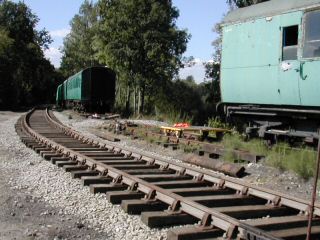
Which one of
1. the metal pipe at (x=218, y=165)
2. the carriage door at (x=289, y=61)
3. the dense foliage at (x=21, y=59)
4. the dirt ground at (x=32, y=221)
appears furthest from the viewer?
the dense foliage at (x=21, y=59)

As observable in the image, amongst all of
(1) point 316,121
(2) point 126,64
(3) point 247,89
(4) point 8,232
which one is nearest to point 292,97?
(1) point 316,121

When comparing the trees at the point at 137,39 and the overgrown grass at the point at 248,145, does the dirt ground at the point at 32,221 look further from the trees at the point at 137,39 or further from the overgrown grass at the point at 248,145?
the trees at the point at 137,39

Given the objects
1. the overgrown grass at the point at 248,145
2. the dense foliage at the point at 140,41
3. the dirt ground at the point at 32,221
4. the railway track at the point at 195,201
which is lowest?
the dirt ground at the point at 32,221

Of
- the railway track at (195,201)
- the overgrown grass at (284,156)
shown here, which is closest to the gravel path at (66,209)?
the railway track at (195,201)

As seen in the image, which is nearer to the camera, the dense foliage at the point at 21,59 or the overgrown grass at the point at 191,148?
the overgrown grass at the point at 191,148

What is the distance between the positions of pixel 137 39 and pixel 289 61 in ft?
83.4

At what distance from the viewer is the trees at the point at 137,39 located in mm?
34938

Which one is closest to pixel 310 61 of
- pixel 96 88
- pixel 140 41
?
pixel 96 88

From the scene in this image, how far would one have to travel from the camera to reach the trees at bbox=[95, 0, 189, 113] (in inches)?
1375

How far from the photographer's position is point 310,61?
9992mm

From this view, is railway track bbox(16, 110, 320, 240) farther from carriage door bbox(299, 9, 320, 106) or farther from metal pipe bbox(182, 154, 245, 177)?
carriage door bbox(299, 9, 320, 106)

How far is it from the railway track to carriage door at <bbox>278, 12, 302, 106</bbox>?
327 centimetres

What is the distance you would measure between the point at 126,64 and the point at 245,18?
928 inches

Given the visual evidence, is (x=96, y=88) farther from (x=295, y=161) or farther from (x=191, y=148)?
(x=295, y=161)
